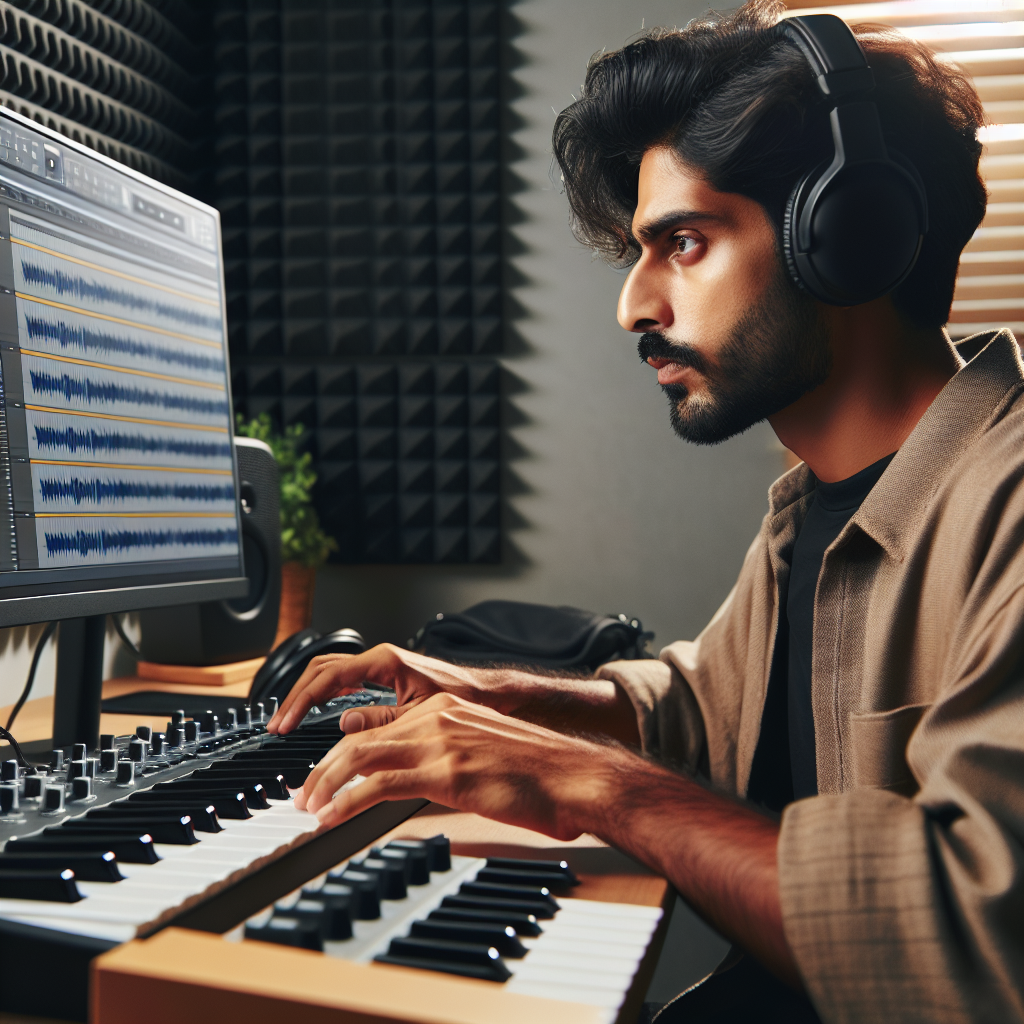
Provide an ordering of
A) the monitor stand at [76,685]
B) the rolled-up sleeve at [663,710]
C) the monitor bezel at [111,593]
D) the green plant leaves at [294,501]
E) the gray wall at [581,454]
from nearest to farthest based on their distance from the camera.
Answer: the monitor bezel at [111,593], the monitor stand at [76,685], the rolled-up sleeve at [663,710], the green plant leaves at [294,501], the gray wall at [581,454]

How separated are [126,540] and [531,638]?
74 centimetres

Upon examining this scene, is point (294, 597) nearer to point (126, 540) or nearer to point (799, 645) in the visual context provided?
point (126, 540)

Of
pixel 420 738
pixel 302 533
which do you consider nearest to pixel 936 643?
pixel 420 738

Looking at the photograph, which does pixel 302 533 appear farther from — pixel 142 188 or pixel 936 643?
pixel 936 643

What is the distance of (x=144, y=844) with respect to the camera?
49 centimetres

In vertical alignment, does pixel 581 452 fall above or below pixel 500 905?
above

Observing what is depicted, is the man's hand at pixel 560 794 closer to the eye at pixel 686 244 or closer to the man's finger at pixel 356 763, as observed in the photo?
the man's finger at pixel 356 763

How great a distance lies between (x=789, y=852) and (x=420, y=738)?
0.78ft

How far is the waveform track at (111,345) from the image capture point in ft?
2.71

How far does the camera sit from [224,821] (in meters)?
0.58

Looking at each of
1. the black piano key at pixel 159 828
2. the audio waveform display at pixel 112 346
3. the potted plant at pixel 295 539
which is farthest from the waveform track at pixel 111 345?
the potted plant at pixel 295 539

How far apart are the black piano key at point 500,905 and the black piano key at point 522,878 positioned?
0.04 m

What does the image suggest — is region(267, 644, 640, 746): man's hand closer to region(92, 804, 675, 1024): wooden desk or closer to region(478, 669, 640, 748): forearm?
region(478, 669, 640, 748): forearm

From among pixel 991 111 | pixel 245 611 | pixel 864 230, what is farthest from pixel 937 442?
pixel 991 111
